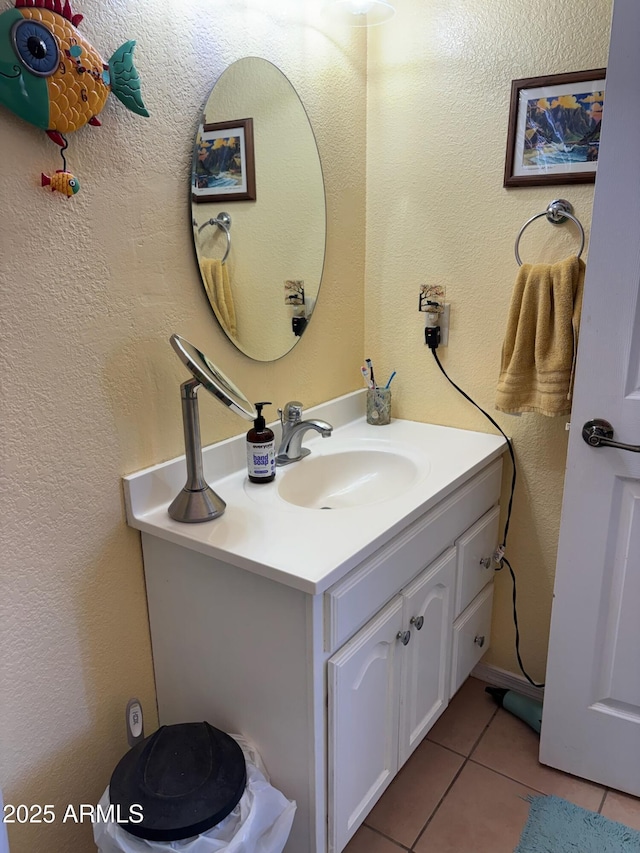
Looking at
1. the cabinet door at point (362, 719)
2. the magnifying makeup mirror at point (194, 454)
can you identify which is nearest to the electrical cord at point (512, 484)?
the cabinet door at point (362, 719)

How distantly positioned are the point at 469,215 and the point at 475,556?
927 mm

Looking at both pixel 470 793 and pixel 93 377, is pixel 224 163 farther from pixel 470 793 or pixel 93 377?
pixel 470 793

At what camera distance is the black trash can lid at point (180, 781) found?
1034mm

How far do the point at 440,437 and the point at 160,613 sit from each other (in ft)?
2.93

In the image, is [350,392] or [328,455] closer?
[328,455]

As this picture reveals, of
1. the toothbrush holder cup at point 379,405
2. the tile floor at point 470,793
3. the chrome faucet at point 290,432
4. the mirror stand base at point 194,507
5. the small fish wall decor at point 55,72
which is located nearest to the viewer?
the small fish wall decor at point 55,72

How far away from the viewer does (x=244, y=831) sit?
3.48 feet

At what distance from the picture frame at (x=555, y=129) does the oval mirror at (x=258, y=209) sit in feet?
1.69

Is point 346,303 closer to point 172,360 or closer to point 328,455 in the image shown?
Answer: point 328,455

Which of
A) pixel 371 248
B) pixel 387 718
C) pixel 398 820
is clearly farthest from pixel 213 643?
pixel 371 248

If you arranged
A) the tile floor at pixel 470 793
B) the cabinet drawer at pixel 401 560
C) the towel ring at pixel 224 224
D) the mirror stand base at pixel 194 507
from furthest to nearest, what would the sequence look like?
the tile floor at pixel 470 793
the towel ring at pixel 224 224
the mirror stand base at pixel 194 507
the cabinet drawer at pixel 401 560

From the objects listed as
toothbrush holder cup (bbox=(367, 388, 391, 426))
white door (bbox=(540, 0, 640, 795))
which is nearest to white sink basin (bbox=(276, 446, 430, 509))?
toothbrush holder cup (bbox=(367, 388, 391, 426))

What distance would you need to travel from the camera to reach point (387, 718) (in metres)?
1.36

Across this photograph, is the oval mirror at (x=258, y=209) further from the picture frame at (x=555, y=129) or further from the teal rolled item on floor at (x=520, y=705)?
the teal rolled item on floor at (x=520, y=705)
